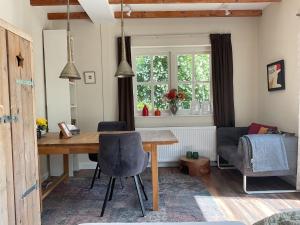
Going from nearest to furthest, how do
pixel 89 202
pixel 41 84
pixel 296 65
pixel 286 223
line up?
pixel 286 223
pixel 89 202
pixel 296 65
pixel 41 84

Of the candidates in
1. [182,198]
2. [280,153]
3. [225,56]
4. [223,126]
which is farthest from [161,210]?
[225,56]

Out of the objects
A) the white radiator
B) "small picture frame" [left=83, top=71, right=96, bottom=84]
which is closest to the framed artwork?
the white radiator

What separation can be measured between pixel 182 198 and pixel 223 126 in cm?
194

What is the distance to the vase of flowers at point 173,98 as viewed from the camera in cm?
498

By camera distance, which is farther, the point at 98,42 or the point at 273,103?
the point at 98,42

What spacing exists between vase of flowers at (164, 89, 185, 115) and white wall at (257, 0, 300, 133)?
4.69 feet

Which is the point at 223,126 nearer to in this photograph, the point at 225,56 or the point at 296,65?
the point at 225,56

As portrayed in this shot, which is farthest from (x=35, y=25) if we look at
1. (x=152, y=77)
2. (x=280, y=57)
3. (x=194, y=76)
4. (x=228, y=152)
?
(x=280, y=57)

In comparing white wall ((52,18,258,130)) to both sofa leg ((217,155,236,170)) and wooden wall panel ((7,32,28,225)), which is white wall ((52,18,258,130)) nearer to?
sofa leg ((217,155,236,170))

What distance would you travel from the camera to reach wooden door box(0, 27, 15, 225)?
182cm

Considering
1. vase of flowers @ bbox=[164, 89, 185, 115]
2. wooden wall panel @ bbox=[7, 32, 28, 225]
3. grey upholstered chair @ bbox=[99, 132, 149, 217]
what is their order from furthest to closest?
vase of flowers @ bbox=[164, 89, 185, 115]
grey upholstered chair @ bbox=[99, 132, 149, 217]
wooden wall panel @ bbox=[7, 32, 28, 225]

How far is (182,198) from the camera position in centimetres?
344

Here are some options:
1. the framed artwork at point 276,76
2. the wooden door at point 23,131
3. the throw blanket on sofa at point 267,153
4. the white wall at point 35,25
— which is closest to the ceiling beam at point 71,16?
the white wall at point 35,25

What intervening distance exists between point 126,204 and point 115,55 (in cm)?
276
